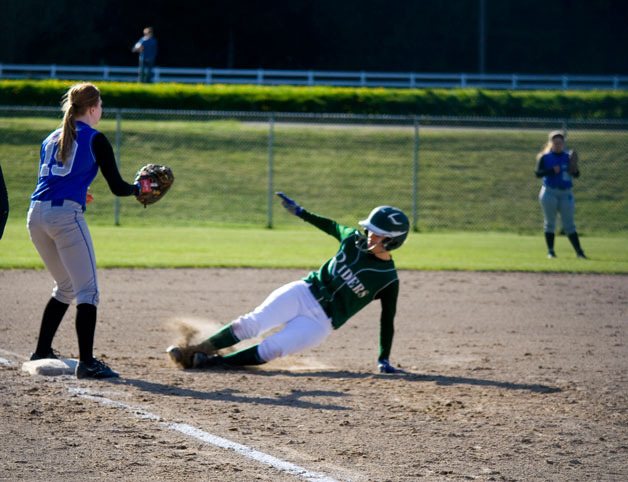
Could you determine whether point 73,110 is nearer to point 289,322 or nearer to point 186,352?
point 186,352

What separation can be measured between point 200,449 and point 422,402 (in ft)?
6.24

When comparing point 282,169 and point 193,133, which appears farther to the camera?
point 193,133

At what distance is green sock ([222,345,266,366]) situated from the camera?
23.8 feet

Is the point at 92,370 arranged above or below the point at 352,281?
below

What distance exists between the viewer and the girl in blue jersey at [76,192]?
21.3 ft

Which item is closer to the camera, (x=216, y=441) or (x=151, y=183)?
(x=216, y=441)

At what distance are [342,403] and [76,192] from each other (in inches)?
93.1

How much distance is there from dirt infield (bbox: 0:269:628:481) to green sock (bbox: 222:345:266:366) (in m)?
0.13

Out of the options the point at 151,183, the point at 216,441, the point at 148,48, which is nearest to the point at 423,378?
the point at 216,441

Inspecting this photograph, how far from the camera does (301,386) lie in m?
6.90

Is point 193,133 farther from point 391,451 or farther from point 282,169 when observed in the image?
point 391,451

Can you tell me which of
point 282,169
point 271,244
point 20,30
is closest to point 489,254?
point 271,244

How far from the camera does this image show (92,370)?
6746 mm

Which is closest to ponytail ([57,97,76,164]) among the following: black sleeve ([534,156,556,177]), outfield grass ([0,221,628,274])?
outfield grass ([0,221,628,274])
